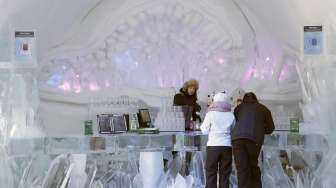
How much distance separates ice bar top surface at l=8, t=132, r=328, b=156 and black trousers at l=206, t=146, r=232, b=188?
369 mm

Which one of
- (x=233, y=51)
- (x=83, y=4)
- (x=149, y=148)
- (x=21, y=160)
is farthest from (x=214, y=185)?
(x=83, y=4)

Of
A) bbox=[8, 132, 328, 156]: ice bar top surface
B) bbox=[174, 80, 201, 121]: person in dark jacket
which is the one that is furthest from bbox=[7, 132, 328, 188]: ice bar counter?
bbox=[174, 80, 201, 121]: person in dark jacket

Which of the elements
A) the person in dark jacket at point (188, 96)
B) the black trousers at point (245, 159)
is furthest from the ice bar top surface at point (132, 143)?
the person in dark jacket at point (188, 96)

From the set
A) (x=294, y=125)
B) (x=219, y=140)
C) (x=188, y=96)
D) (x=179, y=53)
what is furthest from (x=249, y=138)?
(x=179, y=53)

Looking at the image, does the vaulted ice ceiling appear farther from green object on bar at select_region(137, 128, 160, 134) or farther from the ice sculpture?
→ the ice sculpture

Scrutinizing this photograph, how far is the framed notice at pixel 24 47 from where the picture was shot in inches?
270

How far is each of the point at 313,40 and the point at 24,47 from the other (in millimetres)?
3080

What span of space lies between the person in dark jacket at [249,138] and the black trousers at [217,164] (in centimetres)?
18

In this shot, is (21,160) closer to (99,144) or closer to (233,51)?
(99,144)

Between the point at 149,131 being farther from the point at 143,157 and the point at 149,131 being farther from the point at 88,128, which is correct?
the point at 88,128

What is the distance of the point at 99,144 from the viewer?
6.73 m

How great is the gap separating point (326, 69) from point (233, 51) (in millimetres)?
2231

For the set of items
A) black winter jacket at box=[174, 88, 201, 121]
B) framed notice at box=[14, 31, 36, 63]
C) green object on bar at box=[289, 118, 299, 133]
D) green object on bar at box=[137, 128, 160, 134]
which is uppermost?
framed notice at box=[14, 31, 36, 63]

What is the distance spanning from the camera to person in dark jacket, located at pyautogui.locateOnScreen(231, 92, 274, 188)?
615 cm
